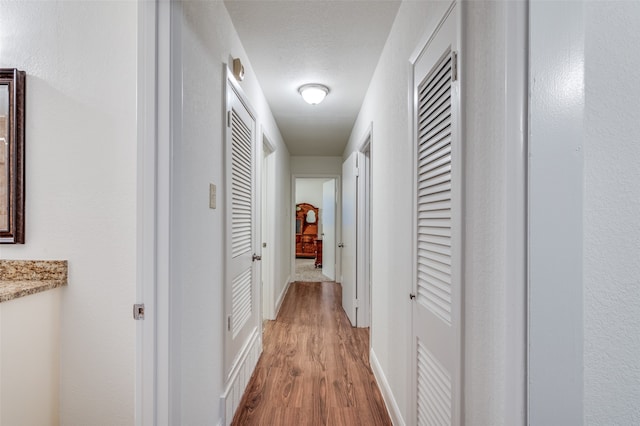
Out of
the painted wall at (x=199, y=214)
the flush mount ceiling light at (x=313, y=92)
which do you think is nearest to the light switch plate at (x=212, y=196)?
the painted wall at (x=199, y=214)

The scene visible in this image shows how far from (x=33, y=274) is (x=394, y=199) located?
1.72m

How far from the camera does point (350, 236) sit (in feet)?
12.5

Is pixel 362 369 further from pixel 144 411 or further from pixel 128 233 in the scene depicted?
pixel 128 233

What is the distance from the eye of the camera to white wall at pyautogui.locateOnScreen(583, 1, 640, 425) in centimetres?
73

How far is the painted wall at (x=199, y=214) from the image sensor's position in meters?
1.20

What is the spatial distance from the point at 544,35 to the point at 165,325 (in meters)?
1.32

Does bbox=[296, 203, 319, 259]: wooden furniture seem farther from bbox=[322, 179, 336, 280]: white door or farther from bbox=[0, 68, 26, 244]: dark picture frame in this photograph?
bbox=[0, 68, 26, 244]: dark picture frame

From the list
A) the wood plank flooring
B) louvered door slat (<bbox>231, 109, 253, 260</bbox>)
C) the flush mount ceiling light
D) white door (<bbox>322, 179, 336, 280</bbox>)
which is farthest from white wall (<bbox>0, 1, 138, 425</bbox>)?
white door (<bbox>322, 179, 336, 280</bbox>)

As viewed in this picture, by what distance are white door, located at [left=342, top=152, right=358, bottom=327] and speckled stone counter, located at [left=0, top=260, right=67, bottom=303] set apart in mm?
2721

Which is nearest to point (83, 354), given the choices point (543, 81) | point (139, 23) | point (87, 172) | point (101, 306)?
point (101, 306)

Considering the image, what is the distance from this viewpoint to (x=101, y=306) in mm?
1306

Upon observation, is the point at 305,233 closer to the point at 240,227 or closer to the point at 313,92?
the point at 313,92

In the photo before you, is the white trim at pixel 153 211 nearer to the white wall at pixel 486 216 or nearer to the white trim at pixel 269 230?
the white wall at pixel 486 216

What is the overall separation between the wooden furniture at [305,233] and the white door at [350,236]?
511cm
